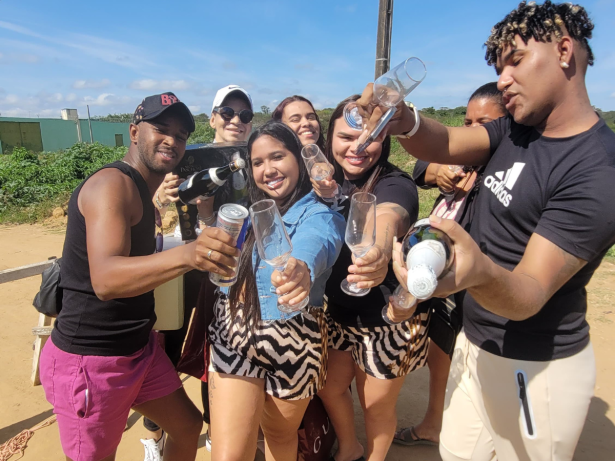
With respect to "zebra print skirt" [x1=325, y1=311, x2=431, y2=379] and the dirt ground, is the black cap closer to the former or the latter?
"zebra print skirt" [x1=325, y1=311, x2=431, y2=379]

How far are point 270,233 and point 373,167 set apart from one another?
40.6 inches

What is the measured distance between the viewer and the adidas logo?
180 centimetres

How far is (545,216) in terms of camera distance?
Answer: 5.04ft

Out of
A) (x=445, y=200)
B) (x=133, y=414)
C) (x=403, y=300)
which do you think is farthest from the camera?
(x=133, y=414)

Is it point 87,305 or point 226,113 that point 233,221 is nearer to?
point 87,305

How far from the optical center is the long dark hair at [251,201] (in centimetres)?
210

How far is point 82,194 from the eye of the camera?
201cm

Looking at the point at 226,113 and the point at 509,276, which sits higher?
the point at 226,113

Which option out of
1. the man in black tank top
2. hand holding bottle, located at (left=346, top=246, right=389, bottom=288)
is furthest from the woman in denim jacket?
the man in black tank top

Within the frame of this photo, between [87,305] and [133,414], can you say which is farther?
[133,414]

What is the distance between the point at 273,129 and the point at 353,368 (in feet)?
5.34

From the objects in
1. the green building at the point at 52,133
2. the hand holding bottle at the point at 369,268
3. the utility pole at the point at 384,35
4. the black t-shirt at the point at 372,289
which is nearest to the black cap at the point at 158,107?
the black t-shirt at the point at 372,289

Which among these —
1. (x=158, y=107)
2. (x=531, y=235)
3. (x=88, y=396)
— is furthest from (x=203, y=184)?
(x=531, y=235)

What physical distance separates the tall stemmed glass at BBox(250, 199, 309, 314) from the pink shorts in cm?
115
